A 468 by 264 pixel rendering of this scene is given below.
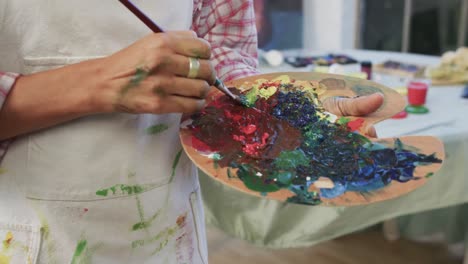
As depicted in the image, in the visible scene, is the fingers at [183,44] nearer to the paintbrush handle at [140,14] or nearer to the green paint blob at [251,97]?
the paintbrush handle at [140,14]

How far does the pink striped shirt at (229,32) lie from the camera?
0.83 m

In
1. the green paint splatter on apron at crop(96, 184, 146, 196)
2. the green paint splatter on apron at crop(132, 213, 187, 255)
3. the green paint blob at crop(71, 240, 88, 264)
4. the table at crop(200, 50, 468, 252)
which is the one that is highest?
the green paint splatter on apron at crop(96, 184, 146, 196)

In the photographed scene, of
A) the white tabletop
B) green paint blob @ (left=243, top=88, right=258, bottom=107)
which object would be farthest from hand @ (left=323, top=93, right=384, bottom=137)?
the white tabletop

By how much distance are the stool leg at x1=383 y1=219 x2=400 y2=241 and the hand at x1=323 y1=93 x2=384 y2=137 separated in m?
1.49

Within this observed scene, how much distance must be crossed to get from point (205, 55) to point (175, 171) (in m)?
0.22

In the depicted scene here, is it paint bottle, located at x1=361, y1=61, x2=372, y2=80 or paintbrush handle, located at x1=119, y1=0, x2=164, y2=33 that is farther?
paint bottle, located at x1=361, y1=61, x2=372, y2=80

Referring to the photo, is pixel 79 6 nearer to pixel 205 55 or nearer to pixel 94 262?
pixel 205 55

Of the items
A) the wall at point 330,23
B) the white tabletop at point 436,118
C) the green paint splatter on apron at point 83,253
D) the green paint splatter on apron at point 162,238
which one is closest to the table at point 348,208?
the white tabletop at point 436,118

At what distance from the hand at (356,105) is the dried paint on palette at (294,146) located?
18 mm

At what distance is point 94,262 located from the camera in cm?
68

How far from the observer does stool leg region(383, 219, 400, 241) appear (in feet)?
6.89

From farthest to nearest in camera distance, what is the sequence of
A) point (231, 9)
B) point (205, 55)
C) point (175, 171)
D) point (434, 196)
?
1. point (434, 196)
2. point (231, 9)
3. point (175, 171)
4. point (205, 55)

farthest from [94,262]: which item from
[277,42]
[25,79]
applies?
[277,42]

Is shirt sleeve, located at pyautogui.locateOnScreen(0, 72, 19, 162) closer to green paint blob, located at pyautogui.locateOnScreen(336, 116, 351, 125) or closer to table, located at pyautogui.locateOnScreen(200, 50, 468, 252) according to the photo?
green paint blob, located at pyautogui.locateOnScreen(336, 116, 351, 125)
